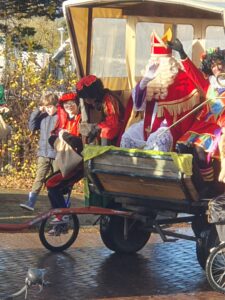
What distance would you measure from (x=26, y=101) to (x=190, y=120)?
6.43 m

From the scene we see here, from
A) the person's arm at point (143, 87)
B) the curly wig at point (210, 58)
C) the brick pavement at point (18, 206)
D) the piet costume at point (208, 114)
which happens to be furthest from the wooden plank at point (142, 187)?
the brick pavement at point (18, 206)

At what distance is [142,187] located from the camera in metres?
7.32

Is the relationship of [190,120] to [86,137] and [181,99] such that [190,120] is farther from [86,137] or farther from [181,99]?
[86,137]

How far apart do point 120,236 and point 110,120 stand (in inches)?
55.3

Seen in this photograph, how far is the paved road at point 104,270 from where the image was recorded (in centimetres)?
686

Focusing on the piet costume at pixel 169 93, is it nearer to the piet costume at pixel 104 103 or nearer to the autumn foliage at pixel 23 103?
the piet costume at pixel 104 103

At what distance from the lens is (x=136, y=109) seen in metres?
7.59

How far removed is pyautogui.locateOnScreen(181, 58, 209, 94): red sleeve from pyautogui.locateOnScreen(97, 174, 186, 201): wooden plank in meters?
0.95

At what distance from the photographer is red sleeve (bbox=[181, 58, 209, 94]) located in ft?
23.5

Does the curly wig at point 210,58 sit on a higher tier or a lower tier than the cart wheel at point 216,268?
higher

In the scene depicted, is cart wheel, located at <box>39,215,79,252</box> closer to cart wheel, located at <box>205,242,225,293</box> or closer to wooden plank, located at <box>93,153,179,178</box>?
wooden plank, located at <box>93,153,179,178</box>

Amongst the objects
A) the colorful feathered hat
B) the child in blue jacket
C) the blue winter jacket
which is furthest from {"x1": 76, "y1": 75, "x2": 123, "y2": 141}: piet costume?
the blue winter jacket

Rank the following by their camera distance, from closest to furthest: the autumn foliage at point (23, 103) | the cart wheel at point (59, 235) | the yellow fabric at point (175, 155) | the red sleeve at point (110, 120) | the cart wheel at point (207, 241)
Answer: the yellow fabric at point (175, 155) < the cart wheel at point (207, 241) < the red sleeve at point (110, 120) < the cart wheel at point (59, 235) < the autumn foliage at point (23, 103)

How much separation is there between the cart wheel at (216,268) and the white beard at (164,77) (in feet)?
4.95
